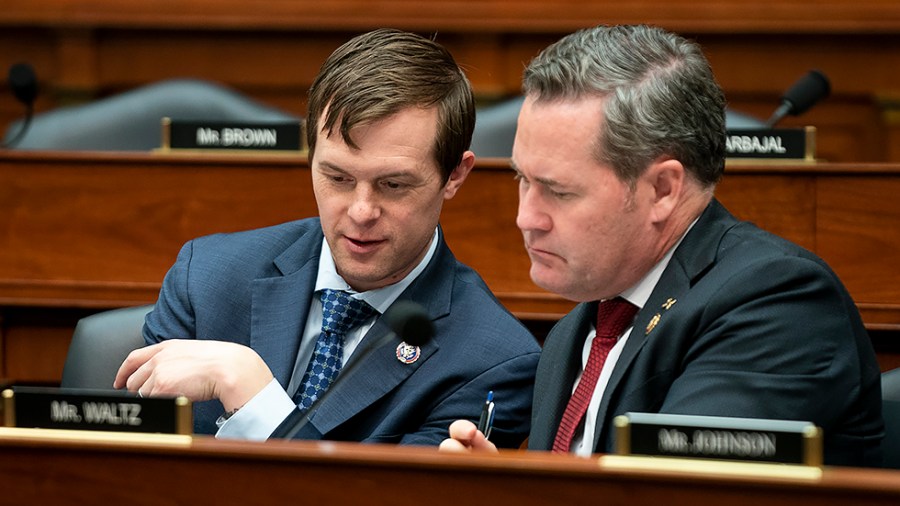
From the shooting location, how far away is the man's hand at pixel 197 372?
190 cm

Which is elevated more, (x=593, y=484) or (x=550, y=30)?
(x=550, y=30)

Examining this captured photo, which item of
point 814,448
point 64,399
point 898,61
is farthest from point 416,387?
point 898,61

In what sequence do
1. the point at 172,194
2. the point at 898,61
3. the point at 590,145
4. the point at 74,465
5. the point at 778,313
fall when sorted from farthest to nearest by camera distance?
1. the point at 898,61
2. the point at 172,194
3. the point at 590,145
4. the point at 778,313
5. the point at 74,465

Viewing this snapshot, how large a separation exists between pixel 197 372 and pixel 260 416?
→ 11cm

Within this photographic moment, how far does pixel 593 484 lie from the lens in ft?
3.96

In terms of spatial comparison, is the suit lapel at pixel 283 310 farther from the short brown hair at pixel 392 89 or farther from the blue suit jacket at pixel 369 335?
the short brown hair at pixel 392 89

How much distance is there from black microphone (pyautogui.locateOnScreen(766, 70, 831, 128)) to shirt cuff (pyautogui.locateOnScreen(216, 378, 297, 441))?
189 cm

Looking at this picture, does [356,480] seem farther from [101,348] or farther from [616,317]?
[101,348]

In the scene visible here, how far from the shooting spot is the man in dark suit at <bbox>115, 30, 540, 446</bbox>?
6.84 ft

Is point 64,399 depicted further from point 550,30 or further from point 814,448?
point 550,30

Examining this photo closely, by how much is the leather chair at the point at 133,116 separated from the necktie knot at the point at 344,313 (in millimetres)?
1907

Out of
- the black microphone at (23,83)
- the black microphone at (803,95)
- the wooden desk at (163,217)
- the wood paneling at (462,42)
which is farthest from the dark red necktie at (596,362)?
the wood paneling at (462,42)

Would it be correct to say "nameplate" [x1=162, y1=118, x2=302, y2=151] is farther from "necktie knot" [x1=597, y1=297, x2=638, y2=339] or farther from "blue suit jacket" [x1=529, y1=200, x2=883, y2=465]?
"blue suit jacket" [x1=529, y1=200, x2=883, y2=465]

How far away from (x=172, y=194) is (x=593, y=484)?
215 centimetres
